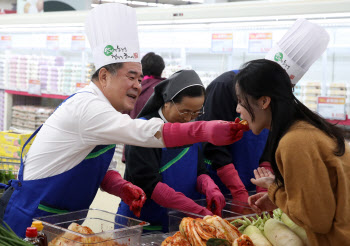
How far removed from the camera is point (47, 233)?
74.0 inches

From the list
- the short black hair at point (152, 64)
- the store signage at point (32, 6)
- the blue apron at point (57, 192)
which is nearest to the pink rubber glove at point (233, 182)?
the blue apron at point (57, 192)

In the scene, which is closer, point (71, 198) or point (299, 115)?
point (299, 115)

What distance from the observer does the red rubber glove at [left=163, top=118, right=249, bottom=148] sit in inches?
75.2

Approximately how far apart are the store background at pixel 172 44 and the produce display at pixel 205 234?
235 centimetres

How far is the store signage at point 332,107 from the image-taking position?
395cm

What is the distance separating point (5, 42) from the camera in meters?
7.22

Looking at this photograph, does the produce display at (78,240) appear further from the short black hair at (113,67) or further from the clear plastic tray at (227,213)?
the short black hair at (113,67)

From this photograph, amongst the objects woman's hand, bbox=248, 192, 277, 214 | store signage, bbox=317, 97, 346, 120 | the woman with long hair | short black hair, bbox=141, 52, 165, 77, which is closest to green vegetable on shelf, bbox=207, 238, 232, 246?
the woman with long hair

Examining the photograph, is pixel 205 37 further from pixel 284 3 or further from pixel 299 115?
pixel 299 115

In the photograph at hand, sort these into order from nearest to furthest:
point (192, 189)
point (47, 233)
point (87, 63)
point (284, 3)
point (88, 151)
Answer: point (47, 233)
point (88, 151)
point (192, 189)
point (284, 3)
point (87, 63)

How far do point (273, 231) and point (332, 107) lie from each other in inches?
89.1

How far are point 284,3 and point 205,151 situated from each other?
4.86ft

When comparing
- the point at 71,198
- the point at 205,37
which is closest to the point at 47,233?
the point at 71,198

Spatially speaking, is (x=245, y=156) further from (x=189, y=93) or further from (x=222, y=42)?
(x=222, y=42)
